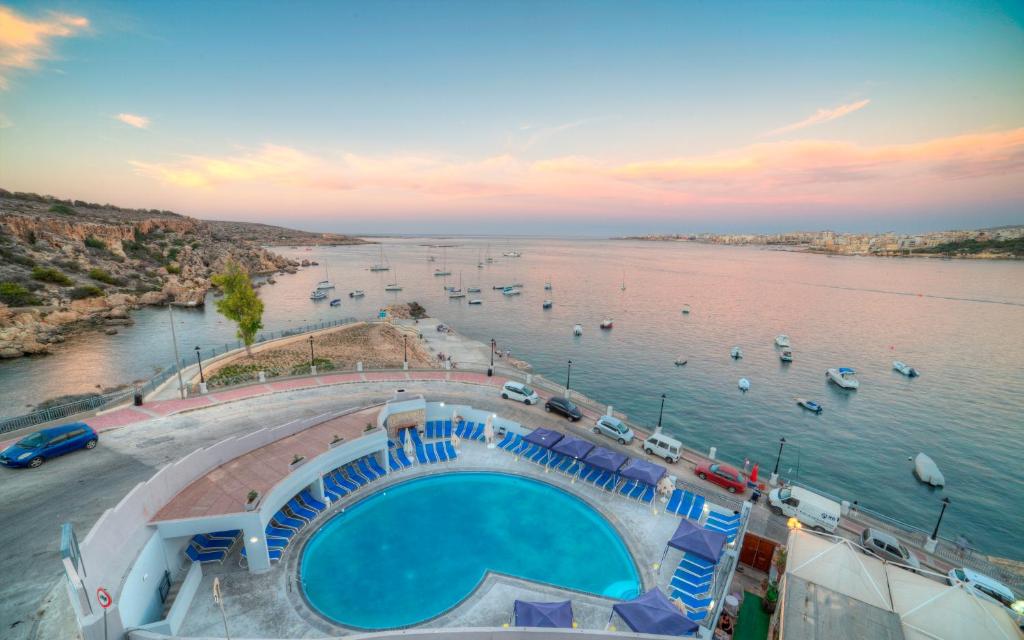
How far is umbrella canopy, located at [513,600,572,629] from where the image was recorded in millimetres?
13031

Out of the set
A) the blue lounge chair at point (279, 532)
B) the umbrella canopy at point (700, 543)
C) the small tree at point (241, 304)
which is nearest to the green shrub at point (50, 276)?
the small tree at point (241, 304)

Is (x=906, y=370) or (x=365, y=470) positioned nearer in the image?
(x=365, y=470)

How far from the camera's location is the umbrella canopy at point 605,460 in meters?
21.5

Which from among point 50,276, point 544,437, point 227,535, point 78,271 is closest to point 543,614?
point 544,437

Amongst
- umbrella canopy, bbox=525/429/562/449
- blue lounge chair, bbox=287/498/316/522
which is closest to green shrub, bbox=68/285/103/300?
blue lounge chair, bbox=287/498/316/522

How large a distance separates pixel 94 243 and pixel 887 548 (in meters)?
129

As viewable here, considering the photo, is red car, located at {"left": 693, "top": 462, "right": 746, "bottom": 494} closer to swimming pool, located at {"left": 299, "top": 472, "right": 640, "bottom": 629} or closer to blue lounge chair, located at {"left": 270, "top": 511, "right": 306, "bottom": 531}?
swimming pool, located at {"left": 299, "top": 472, "right": 640, "bottom": 629}

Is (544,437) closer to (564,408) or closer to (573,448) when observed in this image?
(573,448)

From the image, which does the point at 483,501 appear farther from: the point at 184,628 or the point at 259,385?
the point at 259,385

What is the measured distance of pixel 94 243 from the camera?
85.7m

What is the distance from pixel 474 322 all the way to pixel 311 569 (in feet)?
196

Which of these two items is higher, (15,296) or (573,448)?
(15,296)

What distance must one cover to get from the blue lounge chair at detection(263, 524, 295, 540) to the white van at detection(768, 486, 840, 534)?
23.4 metres

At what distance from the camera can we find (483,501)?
20.9m
